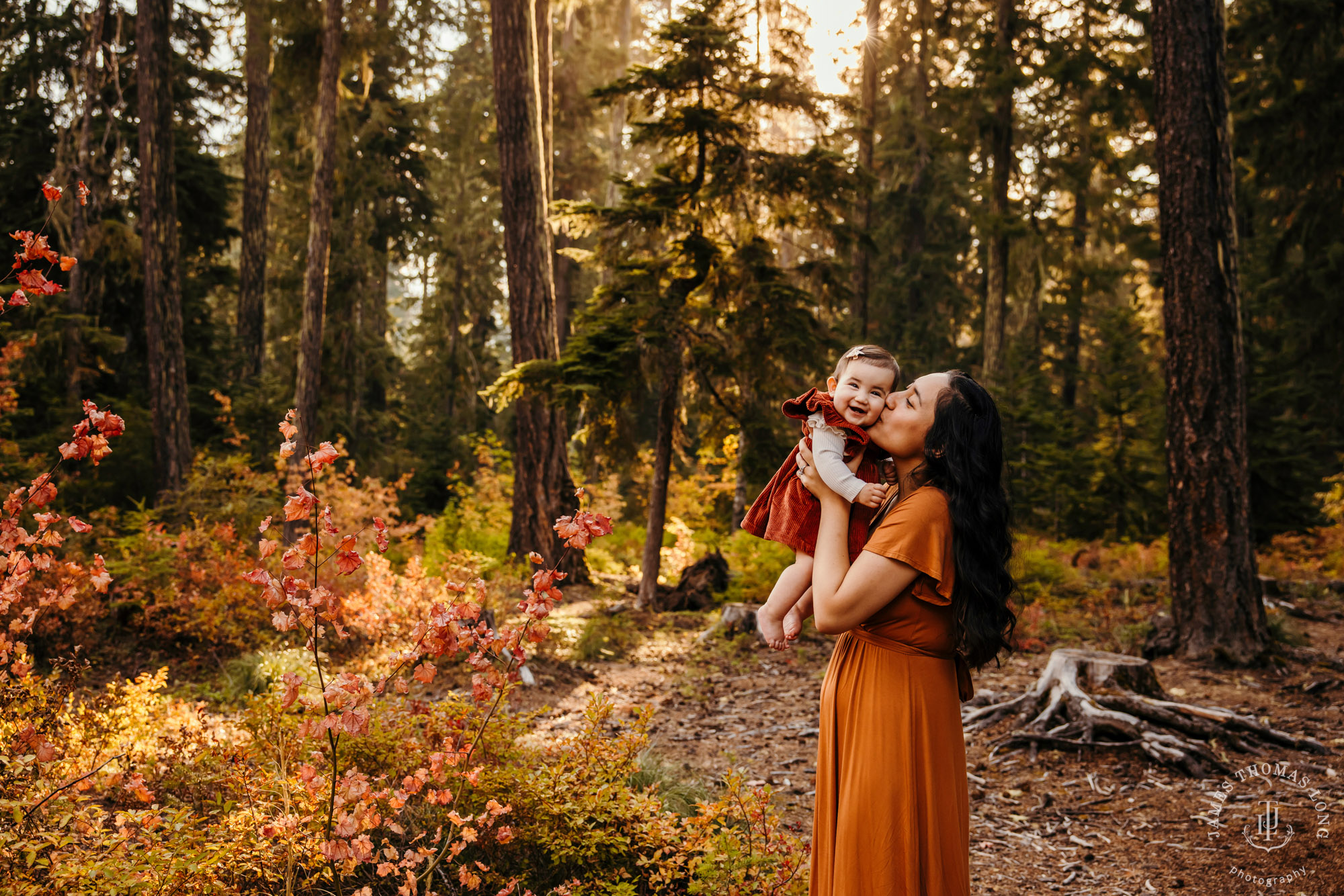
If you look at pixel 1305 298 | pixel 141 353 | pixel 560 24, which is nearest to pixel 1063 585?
pixel 1305 298

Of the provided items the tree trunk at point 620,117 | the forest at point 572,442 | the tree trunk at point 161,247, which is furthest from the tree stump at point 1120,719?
the tree trunk at point 620,117

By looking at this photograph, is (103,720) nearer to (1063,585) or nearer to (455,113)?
(1063,585)

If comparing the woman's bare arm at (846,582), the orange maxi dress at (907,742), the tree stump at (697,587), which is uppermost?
the woman's bare arm at (846,582)

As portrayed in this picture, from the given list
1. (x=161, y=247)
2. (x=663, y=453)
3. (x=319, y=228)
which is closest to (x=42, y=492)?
(x=663, y=453)

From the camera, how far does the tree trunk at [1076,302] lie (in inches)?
632

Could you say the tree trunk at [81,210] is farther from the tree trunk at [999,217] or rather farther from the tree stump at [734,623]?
the tree trunk at [999,217]

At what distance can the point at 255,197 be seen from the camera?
1569cm

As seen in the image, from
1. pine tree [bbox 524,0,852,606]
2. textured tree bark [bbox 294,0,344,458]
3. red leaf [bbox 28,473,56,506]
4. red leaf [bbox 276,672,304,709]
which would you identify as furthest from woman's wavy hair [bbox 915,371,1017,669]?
textured tree bark [bbox 294,0,344,458]

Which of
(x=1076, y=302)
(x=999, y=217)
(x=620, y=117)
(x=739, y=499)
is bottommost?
(x=739, y=499)

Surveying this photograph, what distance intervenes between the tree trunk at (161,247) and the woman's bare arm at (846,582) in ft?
37.2

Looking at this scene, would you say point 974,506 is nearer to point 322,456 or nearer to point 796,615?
point 796,615

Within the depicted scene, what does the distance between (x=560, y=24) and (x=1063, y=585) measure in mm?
16720

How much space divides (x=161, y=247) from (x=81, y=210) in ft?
5.01

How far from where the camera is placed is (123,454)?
484 inches
